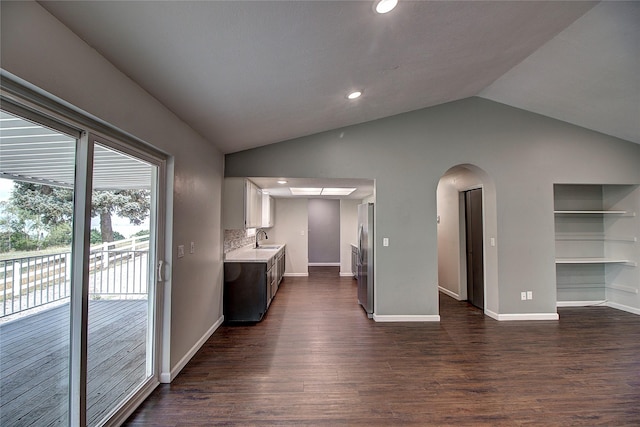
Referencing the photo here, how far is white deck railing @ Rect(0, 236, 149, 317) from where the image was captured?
1.41m

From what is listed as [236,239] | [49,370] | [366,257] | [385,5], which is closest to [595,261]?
[366,257]

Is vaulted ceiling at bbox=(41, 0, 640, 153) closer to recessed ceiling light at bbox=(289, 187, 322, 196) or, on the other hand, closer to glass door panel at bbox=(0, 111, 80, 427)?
glass door panel at bbox=(0, 111, 80, 427)

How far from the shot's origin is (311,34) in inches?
71.6

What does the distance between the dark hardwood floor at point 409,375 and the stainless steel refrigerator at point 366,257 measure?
350mm

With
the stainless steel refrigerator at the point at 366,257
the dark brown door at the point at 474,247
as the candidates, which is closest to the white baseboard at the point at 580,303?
the dark brown door at the point at 474,247

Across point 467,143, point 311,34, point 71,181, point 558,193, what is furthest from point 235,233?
point 558,193

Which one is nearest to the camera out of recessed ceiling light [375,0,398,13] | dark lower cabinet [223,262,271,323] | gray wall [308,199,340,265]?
recessed ceiling light [375,0,398,13]

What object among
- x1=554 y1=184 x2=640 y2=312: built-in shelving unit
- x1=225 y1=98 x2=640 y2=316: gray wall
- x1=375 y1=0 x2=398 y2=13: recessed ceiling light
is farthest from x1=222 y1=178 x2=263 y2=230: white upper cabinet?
x1=554 y1=184 x2=640 y2=312: built-in shelving unit

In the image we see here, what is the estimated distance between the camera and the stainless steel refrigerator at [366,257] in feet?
13.7

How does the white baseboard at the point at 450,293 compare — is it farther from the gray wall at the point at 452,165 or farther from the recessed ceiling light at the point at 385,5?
the recessed ceiling light at the point at 385,5

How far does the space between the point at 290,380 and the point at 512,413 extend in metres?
1.74

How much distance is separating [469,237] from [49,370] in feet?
17.8

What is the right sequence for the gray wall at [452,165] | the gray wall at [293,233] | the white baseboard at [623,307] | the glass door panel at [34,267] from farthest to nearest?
1. the gray wall at [293,233]
2. the white baseboard at [623,307]
3. the gray wall at [452,165]
4. the glass door panel at [34,267]

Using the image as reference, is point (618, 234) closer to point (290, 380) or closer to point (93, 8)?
point (290, 380)
